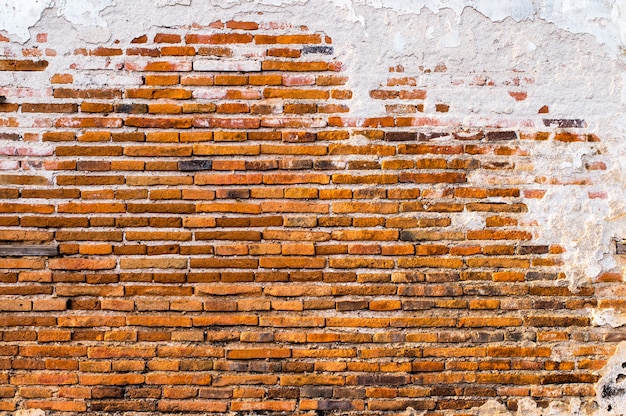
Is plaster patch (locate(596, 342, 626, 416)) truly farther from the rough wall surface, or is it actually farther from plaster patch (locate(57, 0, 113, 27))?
plaster patch (locate(57, 0, 113, 27))

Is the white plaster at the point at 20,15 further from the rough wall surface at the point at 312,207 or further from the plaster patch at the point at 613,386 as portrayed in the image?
the plaster patch at the point at 613,386

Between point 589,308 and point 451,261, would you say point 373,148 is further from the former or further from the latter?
point 589,308

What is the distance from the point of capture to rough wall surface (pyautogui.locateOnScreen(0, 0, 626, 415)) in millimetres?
2600

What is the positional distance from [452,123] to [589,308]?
1285mm

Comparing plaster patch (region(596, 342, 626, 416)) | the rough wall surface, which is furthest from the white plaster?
plaster patch (region(596, 342, 626, 416))

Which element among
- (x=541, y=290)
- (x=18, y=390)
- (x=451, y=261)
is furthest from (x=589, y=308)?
(x=18, y=390)

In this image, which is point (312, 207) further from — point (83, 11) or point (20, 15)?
point (20, 15)

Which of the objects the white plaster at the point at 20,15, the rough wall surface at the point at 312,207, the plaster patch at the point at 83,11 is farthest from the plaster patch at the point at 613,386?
the white plaster at the point at 20,15

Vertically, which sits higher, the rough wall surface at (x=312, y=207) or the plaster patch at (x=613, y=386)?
the rough wall surface at (x=312, y=207)

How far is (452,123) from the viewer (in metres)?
2.67

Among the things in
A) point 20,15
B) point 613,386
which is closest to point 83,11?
point 20,15

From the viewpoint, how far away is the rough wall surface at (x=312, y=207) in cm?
260

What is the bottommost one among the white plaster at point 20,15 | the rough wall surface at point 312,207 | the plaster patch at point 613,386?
the plaster patch at point 613,386

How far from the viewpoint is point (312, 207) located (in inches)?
104
